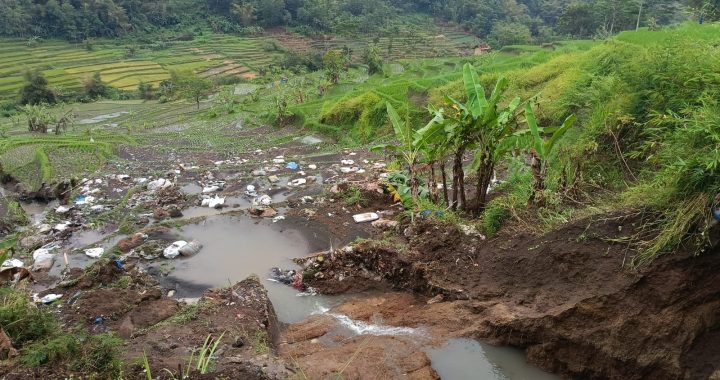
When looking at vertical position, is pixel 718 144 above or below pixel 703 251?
above

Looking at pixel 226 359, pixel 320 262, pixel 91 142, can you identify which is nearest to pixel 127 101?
pixel 91 142

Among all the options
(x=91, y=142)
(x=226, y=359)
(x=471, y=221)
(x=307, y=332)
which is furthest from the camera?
(x=91, y=142)

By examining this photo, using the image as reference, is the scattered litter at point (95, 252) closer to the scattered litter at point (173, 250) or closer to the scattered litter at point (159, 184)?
the scattered litter at point (173, 250)

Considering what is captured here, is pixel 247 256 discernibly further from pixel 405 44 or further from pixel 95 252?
pixel 405 44

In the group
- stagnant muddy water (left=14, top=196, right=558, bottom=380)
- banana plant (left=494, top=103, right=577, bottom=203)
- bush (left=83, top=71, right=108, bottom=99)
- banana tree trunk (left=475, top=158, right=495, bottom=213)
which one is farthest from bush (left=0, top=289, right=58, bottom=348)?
bush (left=83, top=71, right=108, bottom=99)

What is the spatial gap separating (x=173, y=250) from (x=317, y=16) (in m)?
49.8

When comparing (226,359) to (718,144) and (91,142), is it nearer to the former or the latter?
(718,144)

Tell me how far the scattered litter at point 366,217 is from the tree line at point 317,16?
34879 mm

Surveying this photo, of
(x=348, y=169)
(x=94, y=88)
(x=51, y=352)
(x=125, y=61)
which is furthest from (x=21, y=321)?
(x=125, y=61)

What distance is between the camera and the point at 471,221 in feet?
23.7

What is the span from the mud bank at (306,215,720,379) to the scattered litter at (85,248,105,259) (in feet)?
15.9

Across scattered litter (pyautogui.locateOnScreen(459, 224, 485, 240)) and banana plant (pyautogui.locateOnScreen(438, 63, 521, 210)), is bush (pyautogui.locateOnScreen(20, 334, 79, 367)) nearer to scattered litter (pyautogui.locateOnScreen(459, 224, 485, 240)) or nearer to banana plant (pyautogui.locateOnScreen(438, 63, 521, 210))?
scattered litter (pyautogui.locateOnScreen(459, 224, 485, 240))

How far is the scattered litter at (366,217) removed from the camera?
9222 millimetres

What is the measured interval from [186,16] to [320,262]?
55234 millimetres
